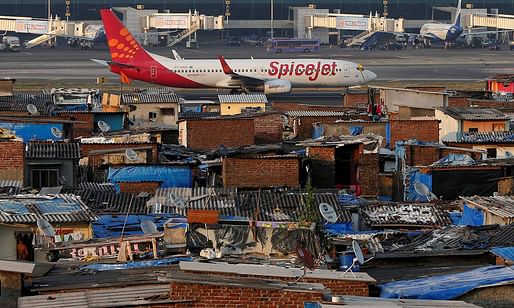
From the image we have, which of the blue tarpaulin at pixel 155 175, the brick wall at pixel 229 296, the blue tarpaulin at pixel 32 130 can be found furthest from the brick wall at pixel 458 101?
the brick wall at pixel 229 296

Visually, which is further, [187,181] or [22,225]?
[187,181]

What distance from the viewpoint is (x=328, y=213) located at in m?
34.1

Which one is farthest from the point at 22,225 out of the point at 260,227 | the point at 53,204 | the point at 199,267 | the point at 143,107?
the point at 143,107

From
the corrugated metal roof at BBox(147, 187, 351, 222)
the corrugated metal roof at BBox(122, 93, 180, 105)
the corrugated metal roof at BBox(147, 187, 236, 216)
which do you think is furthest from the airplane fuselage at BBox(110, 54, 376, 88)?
the corrugated metal roof at BBox(147, 187, 351, 222)

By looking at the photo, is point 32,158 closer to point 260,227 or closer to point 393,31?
point 260,227

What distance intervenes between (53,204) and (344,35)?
16819 cm

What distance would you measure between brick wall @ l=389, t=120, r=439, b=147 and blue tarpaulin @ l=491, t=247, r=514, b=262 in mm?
27861

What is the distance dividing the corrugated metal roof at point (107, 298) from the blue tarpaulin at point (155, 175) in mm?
19971

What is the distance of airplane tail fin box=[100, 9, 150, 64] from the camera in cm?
9906

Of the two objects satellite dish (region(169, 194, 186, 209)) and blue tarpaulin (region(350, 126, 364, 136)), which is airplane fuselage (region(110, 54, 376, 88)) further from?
satellite dish (region(169, 194, 186, 209))

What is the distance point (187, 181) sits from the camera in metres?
44.1

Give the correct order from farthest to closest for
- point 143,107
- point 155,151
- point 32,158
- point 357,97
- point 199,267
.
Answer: point 357,97 < point 143,107 < point 155,151 < point 32,158 < point 199,267

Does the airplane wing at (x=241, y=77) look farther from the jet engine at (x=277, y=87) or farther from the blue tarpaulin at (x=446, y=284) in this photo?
the blue tarpaulin at (x=446, y=284)

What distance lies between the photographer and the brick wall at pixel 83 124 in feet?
194
